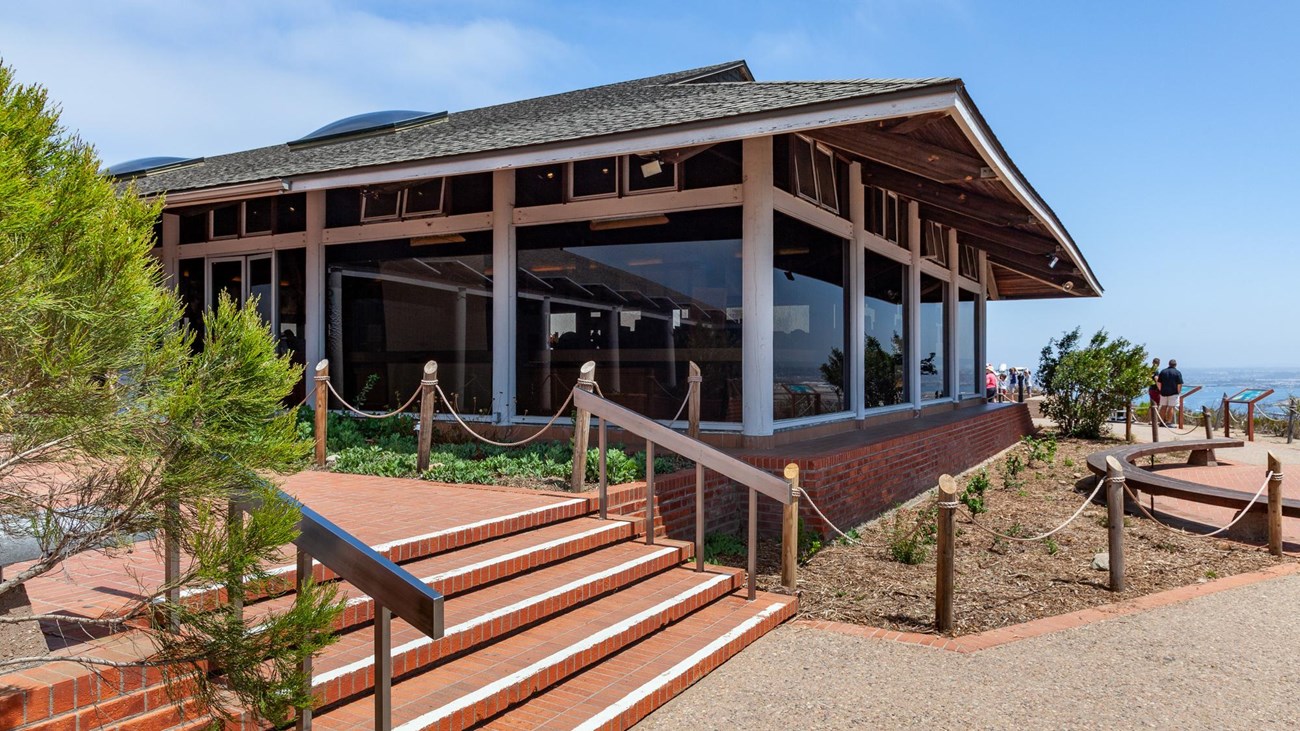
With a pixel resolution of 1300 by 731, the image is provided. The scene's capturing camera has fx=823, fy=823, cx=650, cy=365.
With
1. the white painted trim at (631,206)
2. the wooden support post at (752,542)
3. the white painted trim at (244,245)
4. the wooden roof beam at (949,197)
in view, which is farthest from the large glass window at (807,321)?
the white painted trim at (244,245)

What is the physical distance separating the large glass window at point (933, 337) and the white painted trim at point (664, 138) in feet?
24.5

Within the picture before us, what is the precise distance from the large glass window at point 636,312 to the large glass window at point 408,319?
2.25 ft

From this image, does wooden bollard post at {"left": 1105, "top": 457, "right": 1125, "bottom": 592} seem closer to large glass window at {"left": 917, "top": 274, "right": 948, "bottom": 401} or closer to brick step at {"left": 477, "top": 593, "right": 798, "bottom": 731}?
brick step at {"left": 477, "top": 593, "right": 798, "bottom": 731}

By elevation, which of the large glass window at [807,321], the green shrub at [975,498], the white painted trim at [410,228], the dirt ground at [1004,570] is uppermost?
the white painted trim at [410,228]

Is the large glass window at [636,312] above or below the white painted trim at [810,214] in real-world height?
below

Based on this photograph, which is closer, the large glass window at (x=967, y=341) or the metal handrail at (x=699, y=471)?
the metal handrail at (x=699, y=471)

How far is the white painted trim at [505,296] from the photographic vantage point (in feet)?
32.6

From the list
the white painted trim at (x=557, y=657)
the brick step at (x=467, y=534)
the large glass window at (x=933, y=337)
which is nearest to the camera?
the white painted trim at (x=557, y=657)

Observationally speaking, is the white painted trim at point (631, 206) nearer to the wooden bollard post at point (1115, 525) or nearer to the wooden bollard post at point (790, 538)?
the wooden bollard post at point (790, 538)

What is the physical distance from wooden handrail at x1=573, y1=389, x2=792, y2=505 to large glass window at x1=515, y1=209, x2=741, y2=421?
2.64 m

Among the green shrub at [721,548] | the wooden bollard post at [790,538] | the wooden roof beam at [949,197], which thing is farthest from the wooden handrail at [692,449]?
the wooden roof beam at [949,197]

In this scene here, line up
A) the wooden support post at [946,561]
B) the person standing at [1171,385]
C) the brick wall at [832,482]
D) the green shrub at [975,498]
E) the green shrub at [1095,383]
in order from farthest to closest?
the person standing at [1171,385]
the green shrub at [1095,383]
the green shrub at [975,498]
the brick wall at [832,482]
the wooden support post at [946,561]

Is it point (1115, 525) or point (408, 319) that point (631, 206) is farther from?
point (1115, 525)

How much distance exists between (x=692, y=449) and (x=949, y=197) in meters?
6.41
